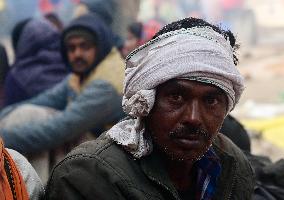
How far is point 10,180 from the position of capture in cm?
168

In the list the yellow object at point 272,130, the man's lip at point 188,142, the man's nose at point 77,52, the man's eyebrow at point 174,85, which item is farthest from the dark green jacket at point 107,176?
the yellow object at point 272,130

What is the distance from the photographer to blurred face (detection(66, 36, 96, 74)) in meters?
3.32

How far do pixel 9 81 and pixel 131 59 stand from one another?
2.41 metres

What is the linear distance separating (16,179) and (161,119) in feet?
1.60

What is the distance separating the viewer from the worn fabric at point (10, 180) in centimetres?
163

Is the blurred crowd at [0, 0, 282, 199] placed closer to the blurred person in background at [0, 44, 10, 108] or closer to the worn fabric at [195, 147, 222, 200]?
the blurred person in background at [0, 44, 10, 108]

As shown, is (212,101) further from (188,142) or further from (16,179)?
(16,179)

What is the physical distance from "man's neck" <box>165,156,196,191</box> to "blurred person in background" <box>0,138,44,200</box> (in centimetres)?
44

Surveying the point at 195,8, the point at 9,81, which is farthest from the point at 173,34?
the point at 195,8

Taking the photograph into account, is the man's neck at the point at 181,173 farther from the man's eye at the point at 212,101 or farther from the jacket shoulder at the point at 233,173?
the man's eye at the point at 212,101

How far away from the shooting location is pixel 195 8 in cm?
1603

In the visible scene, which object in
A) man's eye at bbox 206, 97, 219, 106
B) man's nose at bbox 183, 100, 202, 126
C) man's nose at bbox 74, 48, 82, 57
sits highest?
man's eye at bbox 206, 97, 219, 106

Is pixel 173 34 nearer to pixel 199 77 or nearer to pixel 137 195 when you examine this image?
pixel 199 77

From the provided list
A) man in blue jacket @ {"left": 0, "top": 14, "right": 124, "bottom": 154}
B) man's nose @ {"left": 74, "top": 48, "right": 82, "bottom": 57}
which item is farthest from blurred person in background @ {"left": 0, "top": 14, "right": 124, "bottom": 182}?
man's nose @ {"left": 74, "top": 48, "right": 82, "bottom": 57}
